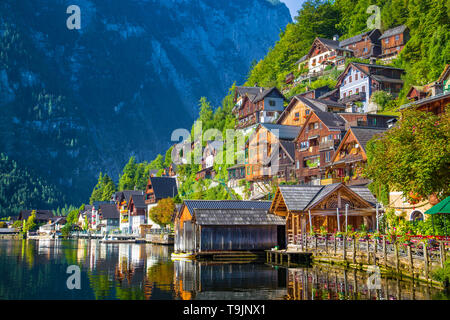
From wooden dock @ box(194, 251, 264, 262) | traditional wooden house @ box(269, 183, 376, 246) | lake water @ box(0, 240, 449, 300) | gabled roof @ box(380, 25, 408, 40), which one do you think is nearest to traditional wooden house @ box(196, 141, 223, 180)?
gabled roof @ box(380, 25, 408, 40)

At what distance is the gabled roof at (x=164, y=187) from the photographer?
11675 cm

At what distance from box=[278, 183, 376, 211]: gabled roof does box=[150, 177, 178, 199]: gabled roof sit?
7083 centimetres

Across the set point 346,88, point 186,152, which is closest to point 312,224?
point 346,88

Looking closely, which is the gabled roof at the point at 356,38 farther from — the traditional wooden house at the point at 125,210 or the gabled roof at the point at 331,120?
the traditional wooden house at the point at 125,210

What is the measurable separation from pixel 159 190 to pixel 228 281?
8642 centimetres

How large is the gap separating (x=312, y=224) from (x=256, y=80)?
99.4 m

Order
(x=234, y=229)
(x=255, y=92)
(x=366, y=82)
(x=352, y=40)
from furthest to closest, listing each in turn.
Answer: (x=255, y=92) < (x=352, y=40) < (x=366, y=82) < (x=234, y=229)

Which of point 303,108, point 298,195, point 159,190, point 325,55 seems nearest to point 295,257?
point 298,195

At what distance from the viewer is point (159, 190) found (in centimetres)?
11762

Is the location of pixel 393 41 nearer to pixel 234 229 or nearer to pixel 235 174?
pixel 235 174

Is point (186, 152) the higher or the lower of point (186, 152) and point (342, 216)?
the higher
